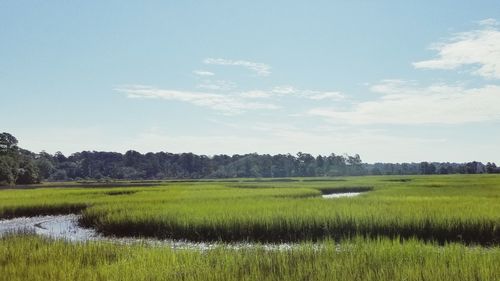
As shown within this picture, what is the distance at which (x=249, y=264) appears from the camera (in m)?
9.23

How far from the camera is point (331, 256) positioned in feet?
32.4

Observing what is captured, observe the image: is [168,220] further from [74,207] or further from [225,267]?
[74,207]

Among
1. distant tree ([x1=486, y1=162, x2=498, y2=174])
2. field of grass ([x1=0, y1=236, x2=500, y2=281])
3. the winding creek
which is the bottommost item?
the winding creek

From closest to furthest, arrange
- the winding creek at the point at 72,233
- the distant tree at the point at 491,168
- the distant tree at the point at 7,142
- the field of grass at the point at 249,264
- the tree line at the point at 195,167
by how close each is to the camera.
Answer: the field of grass at the point at 249,264, the winding creek at the point at 72,233, the distant tree at the point at 7,142, the distant tree at the point at 491,168, the tree line at the point at 195,167

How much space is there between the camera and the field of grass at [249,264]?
7.97m

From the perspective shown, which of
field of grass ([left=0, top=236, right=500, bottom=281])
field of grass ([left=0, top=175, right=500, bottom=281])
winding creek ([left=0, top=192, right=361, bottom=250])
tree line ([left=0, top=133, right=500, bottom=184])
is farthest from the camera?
tree line ([left=0, top=133, right=500, bottom=184])

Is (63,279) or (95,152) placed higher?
(95,152)

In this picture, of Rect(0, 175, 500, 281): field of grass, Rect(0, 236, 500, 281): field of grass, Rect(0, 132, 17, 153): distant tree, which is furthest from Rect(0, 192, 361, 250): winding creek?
Rect(0, 132, 17, 153): distant tree

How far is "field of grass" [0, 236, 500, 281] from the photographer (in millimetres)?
7969

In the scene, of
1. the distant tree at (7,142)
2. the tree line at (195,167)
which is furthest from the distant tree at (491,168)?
the distant tree at (7,142)

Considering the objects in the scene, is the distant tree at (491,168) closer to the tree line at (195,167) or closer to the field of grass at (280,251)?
the tree line at (195,167)

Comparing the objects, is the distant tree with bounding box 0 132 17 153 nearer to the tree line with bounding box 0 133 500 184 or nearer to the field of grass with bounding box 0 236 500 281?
the tree line with bounding box 0 133 500 184

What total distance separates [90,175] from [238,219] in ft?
373

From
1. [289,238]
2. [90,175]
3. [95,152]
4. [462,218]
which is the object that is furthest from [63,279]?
[95,152]
